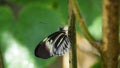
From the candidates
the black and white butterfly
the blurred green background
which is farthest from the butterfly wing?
the blurred green background

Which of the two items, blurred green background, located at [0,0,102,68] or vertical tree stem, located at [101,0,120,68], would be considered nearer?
vertical tree stem, located at [101,0,120,68]

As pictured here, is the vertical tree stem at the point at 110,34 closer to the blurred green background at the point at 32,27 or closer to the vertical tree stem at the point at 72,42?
the vertical tree stem at the point at 72,42

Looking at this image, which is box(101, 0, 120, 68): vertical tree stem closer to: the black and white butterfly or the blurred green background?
the black and white butterfly

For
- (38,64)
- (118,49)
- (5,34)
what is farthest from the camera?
(5,34)

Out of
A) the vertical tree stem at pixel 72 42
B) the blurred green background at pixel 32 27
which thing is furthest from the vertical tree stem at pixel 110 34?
the blurred green background at pixel 32 27

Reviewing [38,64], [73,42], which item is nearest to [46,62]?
[38,64]

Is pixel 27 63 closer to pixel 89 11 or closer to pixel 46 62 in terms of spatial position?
pixel 46 62

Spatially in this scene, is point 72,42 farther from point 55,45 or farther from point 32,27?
point 32,27
